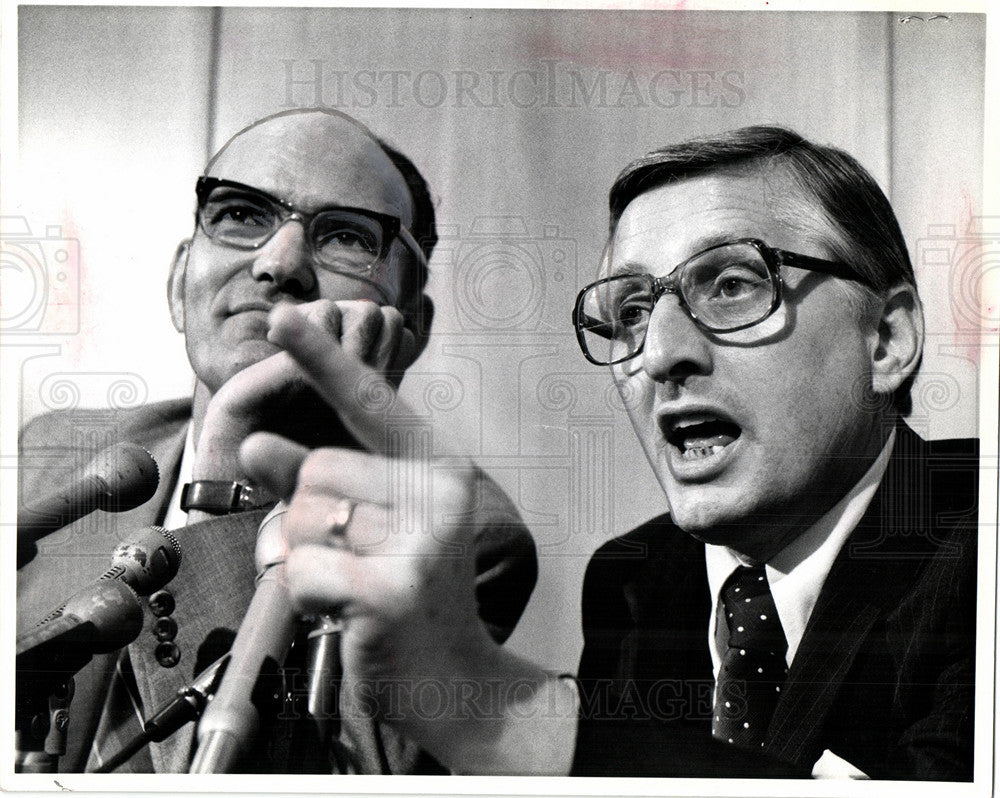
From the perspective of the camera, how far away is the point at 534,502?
2.21 meters

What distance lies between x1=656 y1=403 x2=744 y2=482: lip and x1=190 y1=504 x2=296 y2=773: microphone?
2.52ft

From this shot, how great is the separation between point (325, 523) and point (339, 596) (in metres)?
0.15

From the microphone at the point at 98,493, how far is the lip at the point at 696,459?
3.36ft

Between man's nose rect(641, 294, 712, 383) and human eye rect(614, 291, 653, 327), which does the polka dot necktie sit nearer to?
man's nose rect(641, 294, 712, 383)

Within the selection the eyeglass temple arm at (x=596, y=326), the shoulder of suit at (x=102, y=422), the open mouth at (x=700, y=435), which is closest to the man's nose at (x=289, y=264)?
the shoulder of suit at (x=102, y=422)

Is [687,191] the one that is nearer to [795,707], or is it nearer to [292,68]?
[292,68]

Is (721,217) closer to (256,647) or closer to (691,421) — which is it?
(691,421)

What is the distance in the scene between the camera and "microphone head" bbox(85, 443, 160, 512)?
225cm

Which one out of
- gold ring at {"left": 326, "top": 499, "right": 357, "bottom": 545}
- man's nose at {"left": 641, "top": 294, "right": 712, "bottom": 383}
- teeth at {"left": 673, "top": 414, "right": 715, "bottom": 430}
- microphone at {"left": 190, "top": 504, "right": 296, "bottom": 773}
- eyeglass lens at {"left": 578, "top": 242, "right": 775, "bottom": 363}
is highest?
eyeglass lens at {"left": 578, "top": 242, "right": 775, "bottom": 363}

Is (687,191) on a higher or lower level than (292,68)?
lower

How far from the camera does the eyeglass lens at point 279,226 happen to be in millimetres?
2221

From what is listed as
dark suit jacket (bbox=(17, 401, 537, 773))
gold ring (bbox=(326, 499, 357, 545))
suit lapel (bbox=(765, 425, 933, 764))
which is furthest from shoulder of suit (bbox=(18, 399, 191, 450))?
suit lapel (bbox=(765, 425, 933, 764))

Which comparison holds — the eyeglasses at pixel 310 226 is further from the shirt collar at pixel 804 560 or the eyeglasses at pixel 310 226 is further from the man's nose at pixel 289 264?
the shirt collar at pixel 804 560

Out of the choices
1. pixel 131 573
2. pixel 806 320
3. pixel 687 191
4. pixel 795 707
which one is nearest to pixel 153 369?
pixel 131 573
